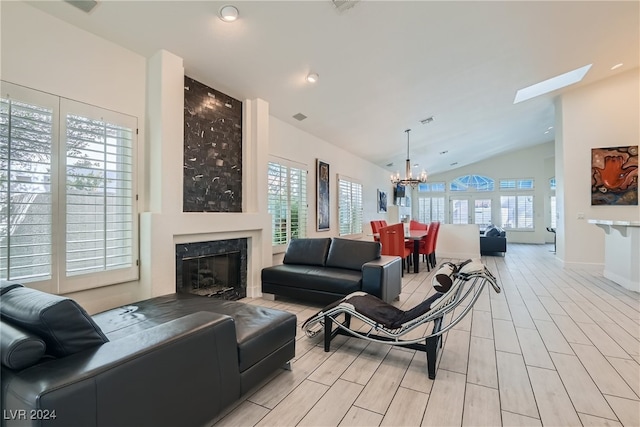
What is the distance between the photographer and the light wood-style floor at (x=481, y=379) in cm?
178

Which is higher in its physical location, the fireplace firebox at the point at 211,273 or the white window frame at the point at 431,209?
the white window frame at the point at 431,209

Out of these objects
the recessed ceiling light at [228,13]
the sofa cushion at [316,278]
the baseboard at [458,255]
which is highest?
the recessed ceiling light at [228,13]

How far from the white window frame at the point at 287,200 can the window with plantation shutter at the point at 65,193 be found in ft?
7.00

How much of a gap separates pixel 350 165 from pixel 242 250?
14.8 feet

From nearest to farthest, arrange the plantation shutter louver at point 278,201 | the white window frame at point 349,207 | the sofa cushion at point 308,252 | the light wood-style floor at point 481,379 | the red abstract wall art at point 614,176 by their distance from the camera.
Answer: the light wood-style floor at point 481,379 → the sofa cushion at point 308,252 → the plantation shutter louver at point 278,201 → the red abstract wall art at point 614,176 → the white window frame at point 349,207

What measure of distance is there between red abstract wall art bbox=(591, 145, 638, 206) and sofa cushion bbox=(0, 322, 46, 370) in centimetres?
855

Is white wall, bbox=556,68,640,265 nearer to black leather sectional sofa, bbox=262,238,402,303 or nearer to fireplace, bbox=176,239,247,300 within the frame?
black leather sectional sofa, bbox=262,238,402,303

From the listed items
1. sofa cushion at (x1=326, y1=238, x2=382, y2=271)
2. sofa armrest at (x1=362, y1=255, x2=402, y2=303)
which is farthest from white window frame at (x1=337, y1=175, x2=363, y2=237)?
sofa armrest at (x1=362, y1=255, x2=402, y2=303)

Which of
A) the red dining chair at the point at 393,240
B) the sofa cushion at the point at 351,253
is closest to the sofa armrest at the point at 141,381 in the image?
the sofa cushion at the point at 351,253

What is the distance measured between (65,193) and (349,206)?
5.99 meters

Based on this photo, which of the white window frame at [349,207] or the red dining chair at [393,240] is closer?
the red dining chair at [393,240]

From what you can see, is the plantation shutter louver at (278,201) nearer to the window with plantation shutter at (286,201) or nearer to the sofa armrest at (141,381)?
the window with plantation shutter at (286,201)

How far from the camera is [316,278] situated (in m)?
3.78

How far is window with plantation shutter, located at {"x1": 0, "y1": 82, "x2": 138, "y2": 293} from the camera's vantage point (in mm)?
2295
